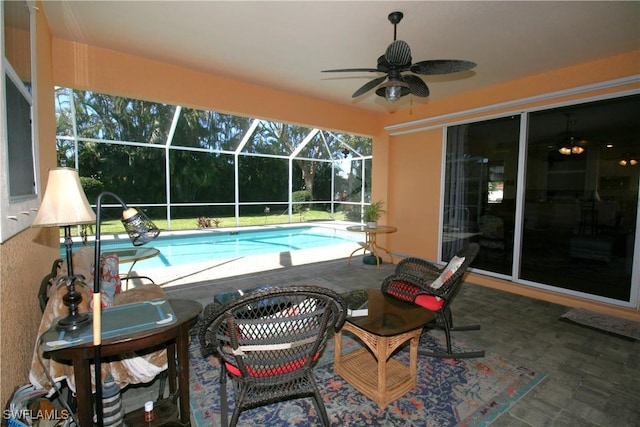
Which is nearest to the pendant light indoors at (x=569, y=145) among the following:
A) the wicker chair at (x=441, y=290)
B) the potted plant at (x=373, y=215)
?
the wicker chair at (x=441, y=290)

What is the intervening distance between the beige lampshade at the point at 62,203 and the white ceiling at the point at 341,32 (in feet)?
5.75

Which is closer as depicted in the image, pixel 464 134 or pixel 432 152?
pixel 464 134

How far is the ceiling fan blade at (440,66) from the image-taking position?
7.11 ft

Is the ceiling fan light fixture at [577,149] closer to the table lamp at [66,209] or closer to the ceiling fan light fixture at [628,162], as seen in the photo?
the ceiling fan light fixture at [628,162]

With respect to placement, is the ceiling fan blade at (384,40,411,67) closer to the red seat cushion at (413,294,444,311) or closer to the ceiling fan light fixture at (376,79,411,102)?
the ceiling fan light fixture at (376,79,411,102)

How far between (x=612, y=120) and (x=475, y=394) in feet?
11.0

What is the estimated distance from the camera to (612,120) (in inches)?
127

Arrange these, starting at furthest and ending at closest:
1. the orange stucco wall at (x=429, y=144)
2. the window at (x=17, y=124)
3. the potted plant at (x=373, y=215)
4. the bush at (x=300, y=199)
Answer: the bush at (x=300, y=199) → the potted plant at (x=373, y=215) → the orange stucco wall at (x=429, y=144) → the window at (x=17, y=124)

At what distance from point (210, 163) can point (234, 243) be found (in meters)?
2.90

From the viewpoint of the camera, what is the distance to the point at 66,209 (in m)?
1.30

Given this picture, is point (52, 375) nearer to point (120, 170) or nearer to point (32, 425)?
point (32, 425)

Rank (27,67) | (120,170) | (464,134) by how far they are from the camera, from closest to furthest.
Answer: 1. (27,67)
2. (464,134)
3. (120,170)

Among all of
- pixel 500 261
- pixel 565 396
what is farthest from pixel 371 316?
pixel 500 261

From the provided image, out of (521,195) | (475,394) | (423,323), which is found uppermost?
(521,195)
